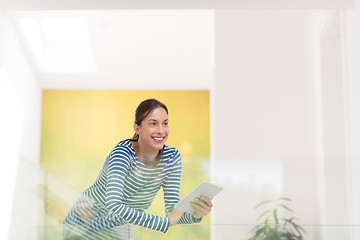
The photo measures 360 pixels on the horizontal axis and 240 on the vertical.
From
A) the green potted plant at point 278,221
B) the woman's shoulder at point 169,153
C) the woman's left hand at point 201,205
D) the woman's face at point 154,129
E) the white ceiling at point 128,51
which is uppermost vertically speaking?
the white ceiling at point 128,51

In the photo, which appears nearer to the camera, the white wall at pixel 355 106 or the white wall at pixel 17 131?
the white wall at pixel 355 106

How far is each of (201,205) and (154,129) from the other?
58 cm

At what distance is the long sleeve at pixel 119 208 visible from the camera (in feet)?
8.71

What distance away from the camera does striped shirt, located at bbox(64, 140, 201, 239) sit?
2.69m

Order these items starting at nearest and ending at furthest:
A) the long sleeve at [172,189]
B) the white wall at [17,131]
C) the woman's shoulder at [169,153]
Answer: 1. the long sleeve at [172,189]
2. the woman's shoulder at [169,153]
3. the white wall at [17,131]

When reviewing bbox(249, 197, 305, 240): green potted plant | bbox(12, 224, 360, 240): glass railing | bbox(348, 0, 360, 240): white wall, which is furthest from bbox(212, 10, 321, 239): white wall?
bbox(12, 224, 360, 240): glass railing

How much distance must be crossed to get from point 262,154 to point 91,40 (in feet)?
8.06

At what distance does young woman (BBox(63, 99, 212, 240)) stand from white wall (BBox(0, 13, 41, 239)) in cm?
200

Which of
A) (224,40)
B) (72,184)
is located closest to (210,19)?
(224,40)

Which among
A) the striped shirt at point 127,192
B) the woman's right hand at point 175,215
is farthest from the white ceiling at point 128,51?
the woman's right hand at point 175,215

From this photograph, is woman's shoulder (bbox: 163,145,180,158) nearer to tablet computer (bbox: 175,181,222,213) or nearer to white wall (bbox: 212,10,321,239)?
tablet computer (bbox: 175,181,222,213)

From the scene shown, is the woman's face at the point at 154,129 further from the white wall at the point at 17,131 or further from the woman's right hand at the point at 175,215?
the white wall at the point at 17,131

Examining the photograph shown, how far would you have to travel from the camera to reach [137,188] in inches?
117

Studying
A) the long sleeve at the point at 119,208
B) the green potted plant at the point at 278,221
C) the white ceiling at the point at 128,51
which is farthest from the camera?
the white ceiling at the point at 128,51
